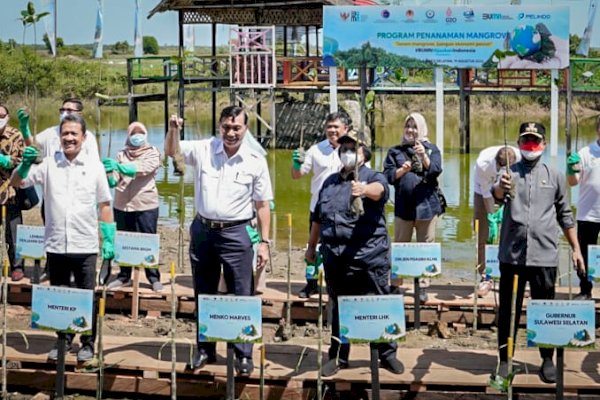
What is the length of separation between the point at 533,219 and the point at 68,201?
2818mm

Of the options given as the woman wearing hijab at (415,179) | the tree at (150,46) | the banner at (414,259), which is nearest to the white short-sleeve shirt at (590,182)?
the woman wearing hijab at (415,179)

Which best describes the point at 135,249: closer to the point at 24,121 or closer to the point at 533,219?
the point at 24,121

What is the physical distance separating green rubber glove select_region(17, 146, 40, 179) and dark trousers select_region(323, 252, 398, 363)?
187cm

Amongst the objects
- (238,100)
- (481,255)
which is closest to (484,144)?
(238,100)

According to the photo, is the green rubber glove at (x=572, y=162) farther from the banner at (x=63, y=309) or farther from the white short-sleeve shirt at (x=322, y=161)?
the banner at (x=63, y=309)

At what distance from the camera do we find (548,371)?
606cm

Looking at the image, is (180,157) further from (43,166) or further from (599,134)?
(599,134)

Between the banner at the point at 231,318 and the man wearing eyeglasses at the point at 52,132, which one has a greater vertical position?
the man wearing eyeglasses at the point at 52,132

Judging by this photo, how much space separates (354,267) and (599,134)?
2.48m

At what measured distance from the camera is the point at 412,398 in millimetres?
6016

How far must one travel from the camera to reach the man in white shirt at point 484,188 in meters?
7.76

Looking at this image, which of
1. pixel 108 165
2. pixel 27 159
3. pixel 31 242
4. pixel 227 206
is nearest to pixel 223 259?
pixel 227 206

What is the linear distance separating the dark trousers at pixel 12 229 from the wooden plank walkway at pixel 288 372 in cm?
204

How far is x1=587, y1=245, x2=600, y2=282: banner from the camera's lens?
23.6 ft
